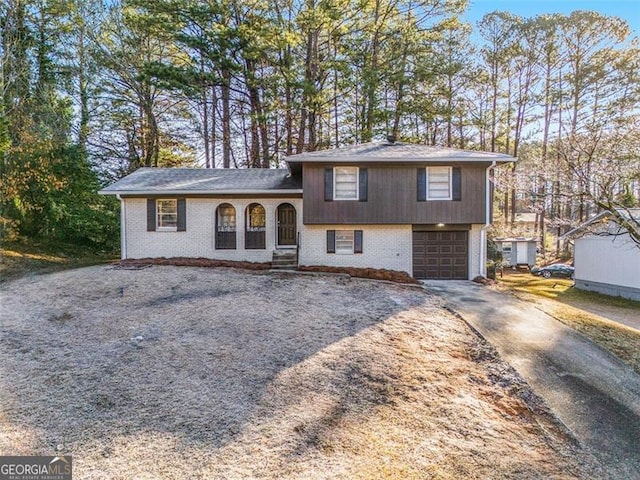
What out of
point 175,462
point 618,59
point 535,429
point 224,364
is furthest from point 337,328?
point 618,59

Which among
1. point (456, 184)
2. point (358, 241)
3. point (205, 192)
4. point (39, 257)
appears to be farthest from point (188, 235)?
point (456, 184)

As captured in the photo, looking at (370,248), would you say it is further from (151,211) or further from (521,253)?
(521,253)

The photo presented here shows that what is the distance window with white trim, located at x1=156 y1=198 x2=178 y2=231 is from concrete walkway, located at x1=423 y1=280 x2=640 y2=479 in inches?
419

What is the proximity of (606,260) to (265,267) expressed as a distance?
15584mm

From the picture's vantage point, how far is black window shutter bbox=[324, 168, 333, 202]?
44.0ft

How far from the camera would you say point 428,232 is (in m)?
13.9

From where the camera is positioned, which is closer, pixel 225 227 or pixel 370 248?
pixel 370 248

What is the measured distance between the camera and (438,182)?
44.2 feet

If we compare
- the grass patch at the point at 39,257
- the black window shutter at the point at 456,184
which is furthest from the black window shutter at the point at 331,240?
the grass patch at the point at 39,257

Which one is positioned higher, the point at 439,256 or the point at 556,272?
the point at 439,256

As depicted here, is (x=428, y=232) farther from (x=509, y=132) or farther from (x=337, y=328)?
(x=509, y=132)

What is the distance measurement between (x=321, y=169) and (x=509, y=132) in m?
20.0

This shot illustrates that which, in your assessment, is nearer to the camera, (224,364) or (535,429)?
(535,429)

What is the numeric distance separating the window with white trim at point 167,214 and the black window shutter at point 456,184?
10602mm
